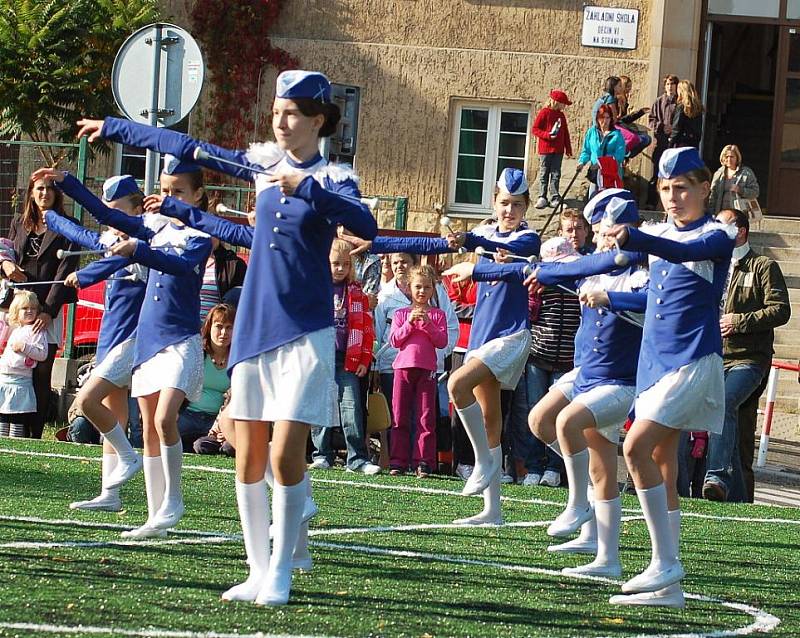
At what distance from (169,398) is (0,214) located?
9148 millimetres

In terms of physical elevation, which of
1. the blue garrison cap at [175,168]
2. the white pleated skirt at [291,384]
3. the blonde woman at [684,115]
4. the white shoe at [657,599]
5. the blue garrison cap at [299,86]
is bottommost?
the white shoe at [657,599]

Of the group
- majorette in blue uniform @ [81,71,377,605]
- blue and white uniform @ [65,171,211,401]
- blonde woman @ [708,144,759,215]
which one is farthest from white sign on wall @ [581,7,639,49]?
majorette in blue uniform @ [81,71,377,605]

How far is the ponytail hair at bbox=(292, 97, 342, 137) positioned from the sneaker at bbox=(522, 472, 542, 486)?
21.2 ft

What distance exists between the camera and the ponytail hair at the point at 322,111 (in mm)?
6637

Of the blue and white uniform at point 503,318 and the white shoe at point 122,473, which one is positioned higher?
the blue and white uniform at point 503,318

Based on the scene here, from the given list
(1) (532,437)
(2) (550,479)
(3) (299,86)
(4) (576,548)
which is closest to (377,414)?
(1) (532,437)

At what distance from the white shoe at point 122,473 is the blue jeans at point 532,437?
446 centimetres

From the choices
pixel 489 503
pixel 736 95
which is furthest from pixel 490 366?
pixel 736 95

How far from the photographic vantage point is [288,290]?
21.5 ft

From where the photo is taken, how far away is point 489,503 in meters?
9.73

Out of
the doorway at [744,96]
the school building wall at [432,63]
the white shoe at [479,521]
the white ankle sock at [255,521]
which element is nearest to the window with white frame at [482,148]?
the school building wall at [432,63]

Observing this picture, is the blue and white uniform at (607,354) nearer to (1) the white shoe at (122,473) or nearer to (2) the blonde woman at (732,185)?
(1) the white shoe at (122,473)

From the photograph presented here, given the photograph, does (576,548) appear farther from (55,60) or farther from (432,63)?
(432,63)

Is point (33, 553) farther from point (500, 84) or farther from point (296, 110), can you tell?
point (500, 84)
